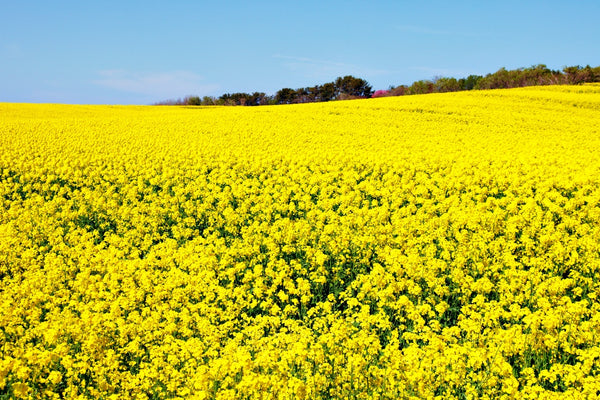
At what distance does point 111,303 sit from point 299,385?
156 inches

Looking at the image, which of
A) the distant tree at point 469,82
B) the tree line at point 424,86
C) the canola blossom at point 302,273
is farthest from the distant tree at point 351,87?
the canola blossom at point 302,273

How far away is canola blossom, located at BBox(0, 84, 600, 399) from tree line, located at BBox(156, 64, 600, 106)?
48868mm

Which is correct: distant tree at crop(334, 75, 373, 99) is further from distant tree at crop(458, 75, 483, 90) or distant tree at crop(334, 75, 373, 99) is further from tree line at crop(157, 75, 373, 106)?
distant tree at crop(458, 75, 483, 90)

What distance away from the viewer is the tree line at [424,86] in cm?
6309

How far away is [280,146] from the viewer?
865 inches

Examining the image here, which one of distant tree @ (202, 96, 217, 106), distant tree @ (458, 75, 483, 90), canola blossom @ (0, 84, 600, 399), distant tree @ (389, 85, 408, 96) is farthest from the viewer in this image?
distant tree @ (202, 96, 217, 106)

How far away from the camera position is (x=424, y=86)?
74250 millimetres

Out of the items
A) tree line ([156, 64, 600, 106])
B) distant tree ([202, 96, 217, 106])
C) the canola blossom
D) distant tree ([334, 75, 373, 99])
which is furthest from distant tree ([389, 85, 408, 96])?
the canola blossom

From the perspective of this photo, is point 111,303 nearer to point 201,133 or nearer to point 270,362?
point 270,362

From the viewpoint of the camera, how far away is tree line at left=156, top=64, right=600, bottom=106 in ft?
207

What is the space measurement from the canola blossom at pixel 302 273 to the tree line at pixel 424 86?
4887cm

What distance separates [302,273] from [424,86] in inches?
2767

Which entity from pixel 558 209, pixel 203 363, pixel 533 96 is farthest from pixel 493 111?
pixel 203 363

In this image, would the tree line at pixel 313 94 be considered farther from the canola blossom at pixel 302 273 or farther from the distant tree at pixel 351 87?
the canola blossom at pixel 302 273
